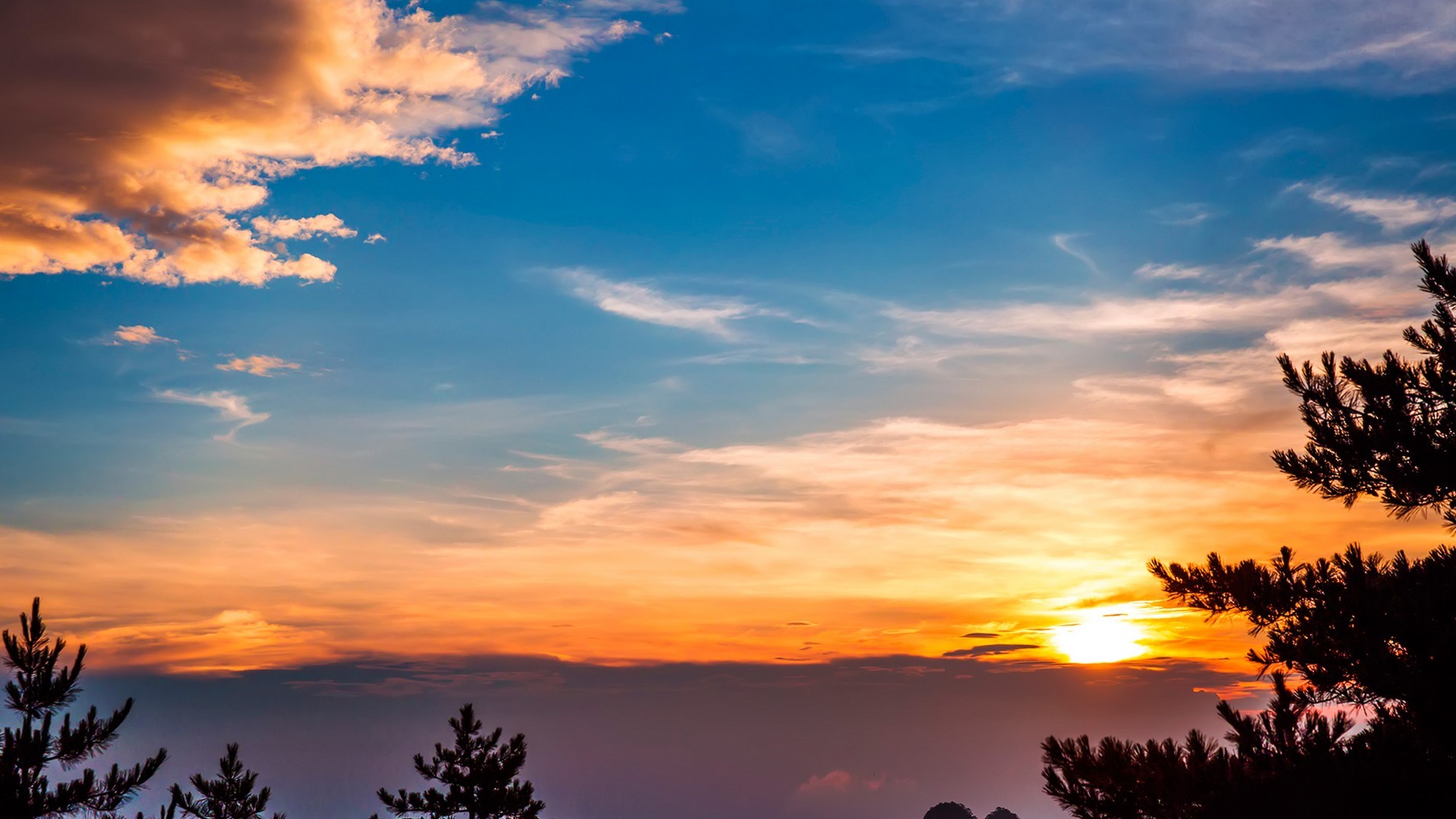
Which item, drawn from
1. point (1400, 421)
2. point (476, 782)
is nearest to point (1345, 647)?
point (1400, 421)

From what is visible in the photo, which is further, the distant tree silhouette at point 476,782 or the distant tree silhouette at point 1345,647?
the distant tree silhouette at point 476,782

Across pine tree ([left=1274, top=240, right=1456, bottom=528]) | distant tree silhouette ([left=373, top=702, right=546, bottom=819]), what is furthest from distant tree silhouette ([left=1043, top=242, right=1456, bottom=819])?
distant tree silhouette ([left=373, top=702, right=546, bottom=819])

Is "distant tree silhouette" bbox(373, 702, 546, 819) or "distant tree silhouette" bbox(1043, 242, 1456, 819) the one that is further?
"distant tree silhouette" bbox(373, 702, 546, 819)

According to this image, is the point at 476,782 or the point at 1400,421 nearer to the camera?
the point at 1400,421

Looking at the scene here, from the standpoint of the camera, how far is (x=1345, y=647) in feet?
51.5

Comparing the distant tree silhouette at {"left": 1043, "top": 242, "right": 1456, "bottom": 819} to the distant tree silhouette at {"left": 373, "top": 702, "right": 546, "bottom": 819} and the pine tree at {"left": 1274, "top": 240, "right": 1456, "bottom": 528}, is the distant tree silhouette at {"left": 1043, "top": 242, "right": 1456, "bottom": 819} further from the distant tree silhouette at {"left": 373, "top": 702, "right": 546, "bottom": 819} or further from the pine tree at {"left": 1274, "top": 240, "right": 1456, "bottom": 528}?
the distant tree silhouette at {"left": 373, "top": 702, "right": 546, "bottom": 819}

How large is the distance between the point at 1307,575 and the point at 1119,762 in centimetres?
484

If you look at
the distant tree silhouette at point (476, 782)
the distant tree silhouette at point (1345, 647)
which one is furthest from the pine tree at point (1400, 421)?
the distant tree silhouette at point (476, 782)

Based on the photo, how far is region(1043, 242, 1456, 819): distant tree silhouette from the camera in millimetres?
14477

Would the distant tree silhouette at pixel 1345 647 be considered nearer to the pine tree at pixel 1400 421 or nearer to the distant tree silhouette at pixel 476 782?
the pine tree at pixel 1400 421

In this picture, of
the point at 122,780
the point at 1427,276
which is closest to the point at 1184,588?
the point at 1427,276

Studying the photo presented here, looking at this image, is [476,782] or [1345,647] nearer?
[1345,647]

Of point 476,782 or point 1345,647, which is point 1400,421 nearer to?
point 1345,647

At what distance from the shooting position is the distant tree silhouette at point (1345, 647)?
14477 mm
